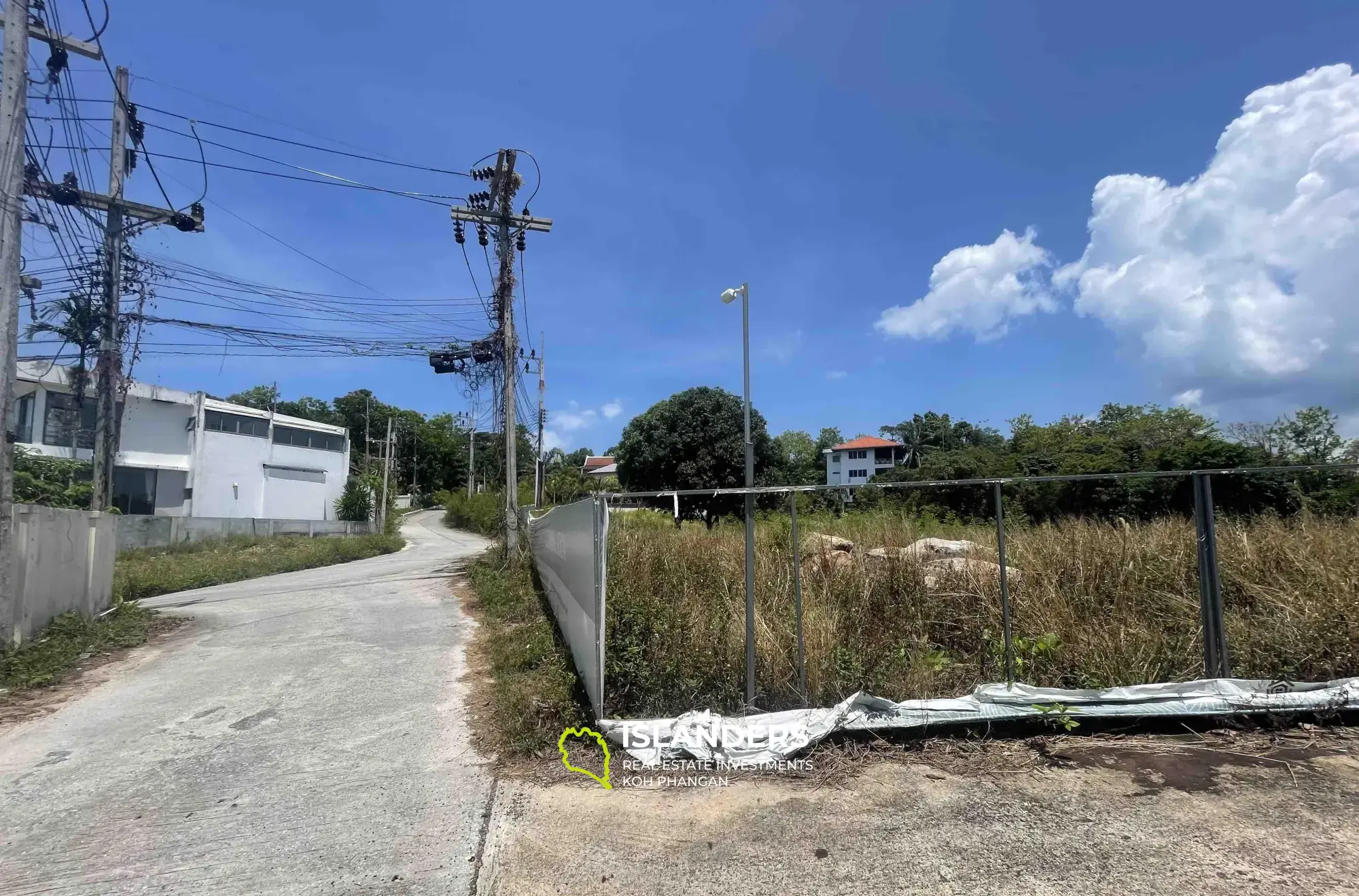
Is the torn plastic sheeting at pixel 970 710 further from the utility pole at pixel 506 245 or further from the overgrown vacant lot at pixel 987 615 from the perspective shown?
the utility pole at pixel 506 245

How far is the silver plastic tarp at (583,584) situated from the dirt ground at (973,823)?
2.47ft

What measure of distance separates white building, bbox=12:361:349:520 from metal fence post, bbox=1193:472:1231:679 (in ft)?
Answer: 83.5

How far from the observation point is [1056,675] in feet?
14.1

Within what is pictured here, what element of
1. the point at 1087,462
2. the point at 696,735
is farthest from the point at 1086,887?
the point at 1087,462

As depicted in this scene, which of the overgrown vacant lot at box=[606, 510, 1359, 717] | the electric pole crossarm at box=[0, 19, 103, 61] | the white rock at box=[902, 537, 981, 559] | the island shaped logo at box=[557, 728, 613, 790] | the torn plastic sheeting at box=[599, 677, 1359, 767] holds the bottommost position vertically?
the island shaped logo at box=[557, 728, 613, 790]

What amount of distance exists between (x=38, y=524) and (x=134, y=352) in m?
9.40

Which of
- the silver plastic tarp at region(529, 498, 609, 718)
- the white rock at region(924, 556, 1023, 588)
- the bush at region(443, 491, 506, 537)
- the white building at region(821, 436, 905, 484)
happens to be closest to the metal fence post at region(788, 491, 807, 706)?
the white rock at region(924, 556, 1023, 588)

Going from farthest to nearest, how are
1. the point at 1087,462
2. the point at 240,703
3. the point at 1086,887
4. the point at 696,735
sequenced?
1. the point at 1087,462
2. the point at 240,703
3. the point at 696,735
4. the point at 1086,887

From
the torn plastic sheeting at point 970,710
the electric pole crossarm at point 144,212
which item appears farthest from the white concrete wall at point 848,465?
the torn plastic sheeting at point 970,710

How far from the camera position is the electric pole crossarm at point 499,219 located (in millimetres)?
13658

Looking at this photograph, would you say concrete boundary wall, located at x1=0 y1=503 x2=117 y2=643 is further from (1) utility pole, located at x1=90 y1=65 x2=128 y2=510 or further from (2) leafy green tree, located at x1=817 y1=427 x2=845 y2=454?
(2) leafy green tree, located at x1=817 y1=427 x2=845 y2=454

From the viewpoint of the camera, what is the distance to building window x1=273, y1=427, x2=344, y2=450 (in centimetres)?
3105

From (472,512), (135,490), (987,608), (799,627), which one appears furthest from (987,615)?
(472,512)

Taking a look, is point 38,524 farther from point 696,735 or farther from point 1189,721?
point 1189,721
